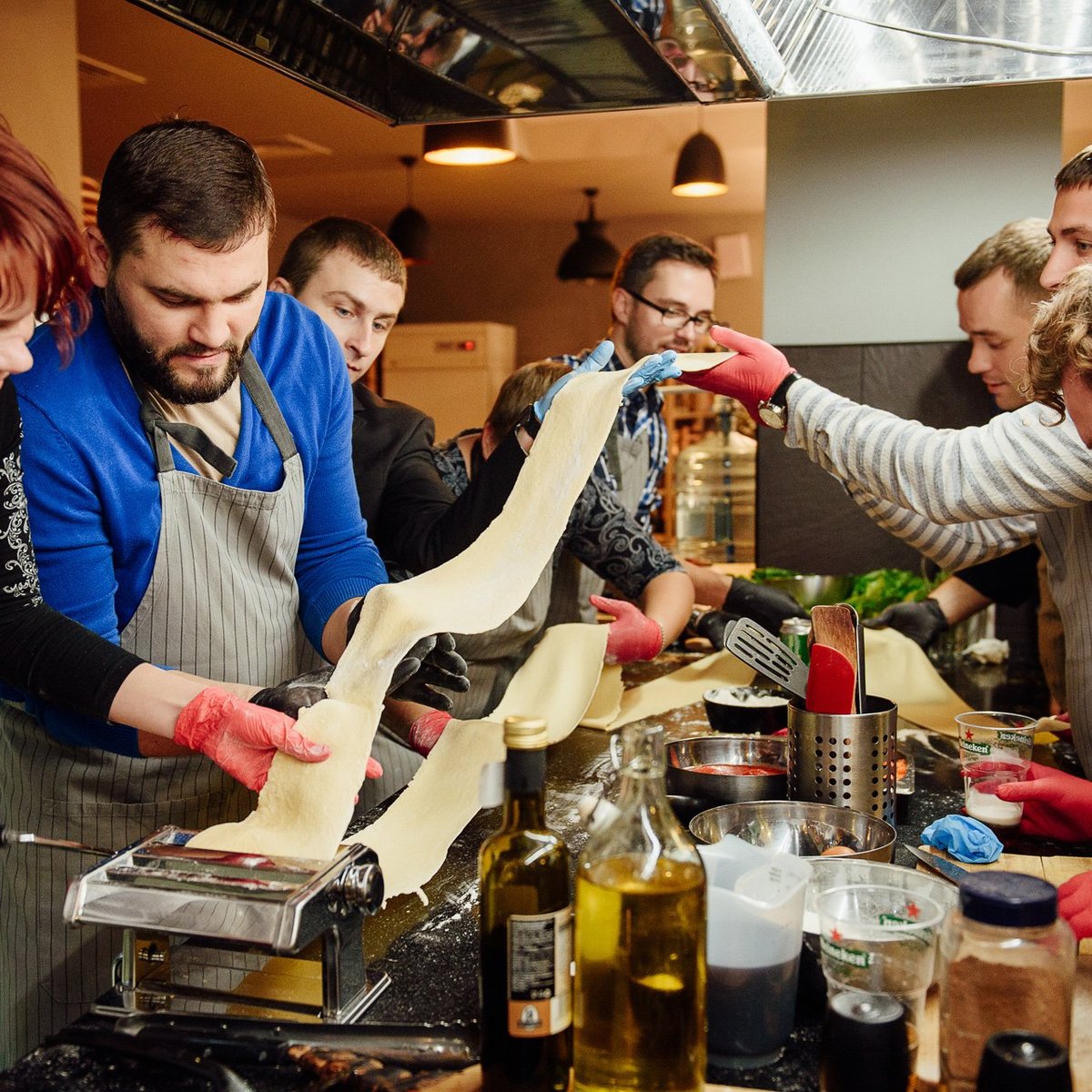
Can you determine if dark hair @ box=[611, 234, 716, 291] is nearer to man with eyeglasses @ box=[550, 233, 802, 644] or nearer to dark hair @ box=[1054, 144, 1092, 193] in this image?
man with eyeglasses @ box=[550, 233, 802, 644]

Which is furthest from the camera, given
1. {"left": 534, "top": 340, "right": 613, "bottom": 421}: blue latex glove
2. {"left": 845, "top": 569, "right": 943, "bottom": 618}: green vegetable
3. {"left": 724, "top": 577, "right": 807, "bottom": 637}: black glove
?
{"left": 845, "top": 569, "right": 943, "bottom": 618}: green vegetable

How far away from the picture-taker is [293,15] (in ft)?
5.11

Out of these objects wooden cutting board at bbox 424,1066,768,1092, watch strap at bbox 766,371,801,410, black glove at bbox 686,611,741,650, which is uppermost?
watch strap at bbox 766,371,801,410

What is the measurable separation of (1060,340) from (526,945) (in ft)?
3.08

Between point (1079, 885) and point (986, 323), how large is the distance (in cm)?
181

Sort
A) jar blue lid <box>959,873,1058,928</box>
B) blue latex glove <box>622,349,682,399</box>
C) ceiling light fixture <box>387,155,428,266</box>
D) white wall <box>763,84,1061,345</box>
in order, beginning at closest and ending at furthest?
jar blue lid <box>959,873,1058,928</box>
blue latex glove <box>622,349,682,399</box>
white wall <box>763,84,1061,345</box>
ceiling light fixture <box>387,155,428,266</box>

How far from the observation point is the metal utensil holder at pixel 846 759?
1301mm

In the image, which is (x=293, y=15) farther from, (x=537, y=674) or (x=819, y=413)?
(x=537, y=674)

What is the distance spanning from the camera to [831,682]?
1.33m

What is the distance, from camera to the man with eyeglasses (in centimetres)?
276

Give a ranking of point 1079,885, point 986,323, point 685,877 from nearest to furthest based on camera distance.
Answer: point 685,877
point 1079,885
point 986,323

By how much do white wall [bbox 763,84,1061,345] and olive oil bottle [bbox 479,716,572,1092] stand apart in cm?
270

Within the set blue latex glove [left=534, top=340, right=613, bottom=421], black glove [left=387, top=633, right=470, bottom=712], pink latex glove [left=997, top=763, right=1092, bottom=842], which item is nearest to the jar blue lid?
pink latex glove [left=997, top=763, right=1092, bottom=842]

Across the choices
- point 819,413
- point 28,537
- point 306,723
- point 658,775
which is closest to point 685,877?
point 658,775
